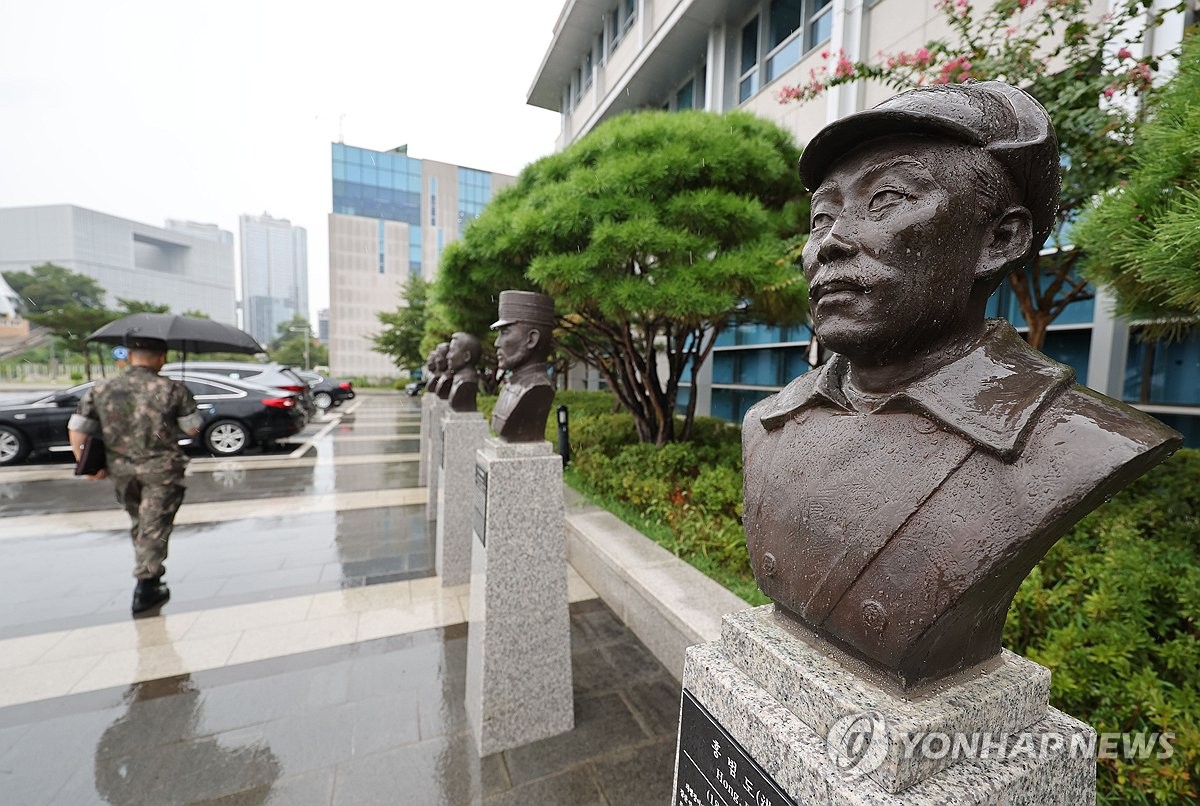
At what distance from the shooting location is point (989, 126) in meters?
0.99

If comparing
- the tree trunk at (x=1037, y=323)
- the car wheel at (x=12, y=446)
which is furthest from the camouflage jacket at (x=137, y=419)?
the car wheel at (x=12, y=446)

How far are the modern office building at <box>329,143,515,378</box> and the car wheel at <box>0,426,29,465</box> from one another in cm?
3225

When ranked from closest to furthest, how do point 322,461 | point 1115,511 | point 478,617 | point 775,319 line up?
point 478,617
point 1115,511
point 775,319
point 322,461

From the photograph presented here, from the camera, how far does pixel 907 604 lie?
3.48 feet

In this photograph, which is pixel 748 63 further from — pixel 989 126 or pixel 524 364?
pixel 989 126

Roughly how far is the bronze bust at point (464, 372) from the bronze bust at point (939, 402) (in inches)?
187

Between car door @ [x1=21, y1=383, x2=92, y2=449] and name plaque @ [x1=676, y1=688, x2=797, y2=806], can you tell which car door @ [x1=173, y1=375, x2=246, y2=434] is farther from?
name plaque @ [x1=676, y1=688, x2=797, y2=806]

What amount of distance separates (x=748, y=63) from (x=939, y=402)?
1223cm

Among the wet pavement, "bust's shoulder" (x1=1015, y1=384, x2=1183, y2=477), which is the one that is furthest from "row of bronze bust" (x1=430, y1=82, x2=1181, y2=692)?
the wet pavement

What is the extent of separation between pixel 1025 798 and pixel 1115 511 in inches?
120

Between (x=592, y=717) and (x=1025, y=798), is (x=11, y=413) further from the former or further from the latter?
(x=1025, y=798)

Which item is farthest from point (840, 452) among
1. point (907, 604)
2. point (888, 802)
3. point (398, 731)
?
point (398, 731)

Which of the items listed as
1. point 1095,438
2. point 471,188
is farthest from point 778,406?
point 471,188

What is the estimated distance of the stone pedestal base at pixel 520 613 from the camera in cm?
272
